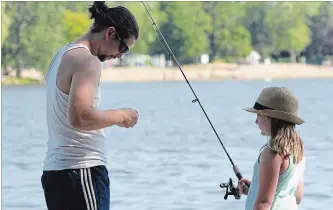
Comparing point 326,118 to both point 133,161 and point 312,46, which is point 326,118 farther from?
point 312,46

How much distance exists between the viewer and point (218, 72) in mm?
69438

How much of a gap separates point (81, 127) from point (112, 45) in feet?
1.09

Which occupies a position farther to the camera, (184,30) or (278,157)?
(184,30)

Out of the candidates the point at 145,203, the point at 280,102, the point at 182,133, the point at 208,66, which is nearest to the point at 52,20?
the point at 208,66

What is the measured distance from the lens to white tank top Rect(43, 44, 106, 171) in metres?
3.38

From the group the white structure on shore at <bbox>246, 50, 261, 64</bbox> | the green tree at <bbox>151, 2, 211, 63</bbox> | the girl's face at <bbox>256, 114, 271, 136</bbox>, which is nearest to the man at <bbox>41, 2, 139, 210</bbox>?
the girl's face at <bbox>256, 114, 271, 136</bbox>

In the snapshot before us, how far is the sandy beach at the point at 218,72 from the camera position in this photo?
215 ft

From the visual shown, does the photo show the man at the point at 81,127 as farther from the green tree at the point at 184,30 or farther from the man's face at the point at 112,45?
the green tree at the point at 184,30

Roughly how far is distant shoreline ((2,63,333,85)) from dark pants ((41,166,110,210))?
59510mm

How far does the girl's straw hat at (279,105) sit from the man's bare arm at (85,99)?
0.57 m

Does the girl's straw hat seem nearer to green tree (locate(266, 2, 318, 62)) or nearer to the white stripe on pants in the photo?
the white stripe on pants

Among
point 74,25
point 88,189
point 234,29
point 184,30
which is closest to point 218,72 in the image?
point 184,30

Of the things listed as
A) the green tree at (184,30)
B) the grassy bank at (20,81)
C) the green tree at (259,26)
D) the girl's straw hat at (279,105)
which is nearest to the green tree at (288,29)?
the green tree at (259,26)

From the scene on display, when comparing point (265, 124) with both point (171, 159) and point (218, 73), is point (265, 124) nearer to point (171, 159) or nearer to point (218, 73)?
point (171, 159)
